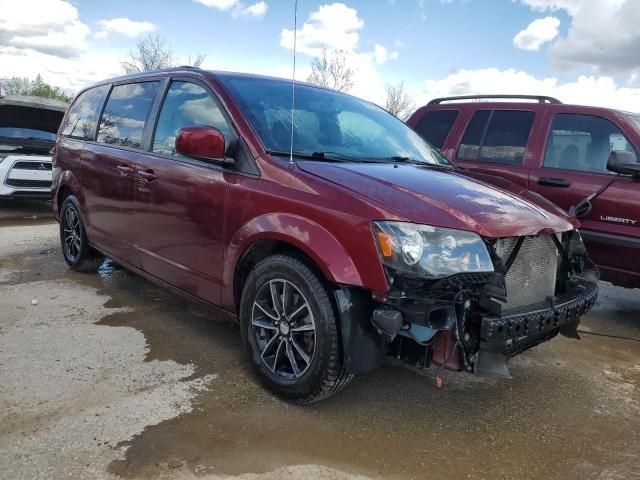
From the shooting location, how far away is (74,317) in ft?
13.8

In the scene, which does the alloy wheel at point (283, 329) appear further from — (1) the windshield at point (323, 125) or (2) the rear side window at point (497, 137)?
(2) the rear side window at point (497, 137)

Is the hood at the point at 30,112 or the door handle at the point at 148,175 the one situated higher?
the hood at the point at 30,112

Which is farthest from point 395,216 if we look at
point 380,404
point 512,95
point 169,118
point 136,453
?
point 512,95

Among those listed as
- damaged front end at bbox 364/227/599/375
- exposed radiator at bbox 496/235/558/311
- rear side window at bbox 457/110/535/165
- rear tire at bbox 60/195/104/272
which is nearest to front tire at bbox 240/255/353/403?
damaged front end at bbox 364/227/599/375

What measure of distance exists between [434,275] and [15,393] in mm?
2378

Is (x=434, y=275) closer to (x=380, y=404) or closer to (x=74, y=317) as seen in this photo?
(x=380, y=404)

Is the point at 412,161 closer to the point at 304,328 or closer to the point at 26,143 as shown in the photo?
the point at 304,328

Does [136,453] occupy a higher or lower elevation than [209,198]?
lower

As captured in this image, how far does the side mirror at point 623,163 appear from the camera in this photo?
4.27m

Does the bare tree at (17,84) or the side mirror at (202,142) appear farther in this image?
the bare tree at (17,84)

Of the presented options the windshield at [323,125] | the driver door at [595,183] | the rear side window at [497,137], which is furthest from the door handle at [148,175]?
the driver door at [595,183]

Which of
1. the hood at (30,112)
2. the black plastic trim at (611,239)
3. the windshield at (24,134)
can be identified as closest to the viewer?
the black plastic trim at (611,239)

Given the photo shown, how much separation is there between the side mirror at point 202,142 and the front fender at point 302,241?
48 cm

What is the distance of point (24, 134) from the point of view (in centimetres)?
958
